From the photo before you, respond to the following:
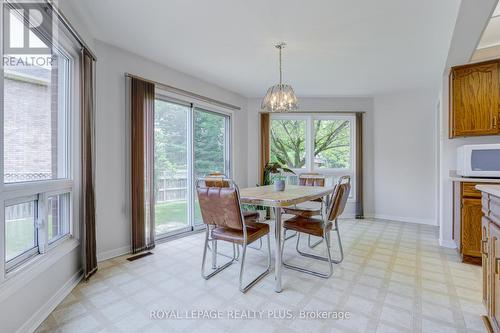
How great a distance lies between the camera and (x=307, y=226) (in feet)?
8.34

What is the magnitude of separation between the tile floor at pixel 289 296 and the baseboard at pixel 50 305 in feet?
0.15

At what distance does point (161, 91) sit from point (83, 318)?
2.63 m

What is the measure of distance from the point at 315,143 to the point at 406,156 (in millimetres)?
1624

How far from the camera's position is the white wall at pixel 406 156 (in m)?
4.54

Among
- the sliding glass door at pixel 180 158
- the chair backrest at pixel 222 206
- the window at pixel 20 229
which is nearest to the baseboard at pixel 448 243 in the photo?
the chair backrest at pixel 222 206

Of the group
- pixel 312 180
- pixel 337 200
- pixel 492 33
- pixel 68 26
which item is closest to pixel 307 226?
pixel 337 200

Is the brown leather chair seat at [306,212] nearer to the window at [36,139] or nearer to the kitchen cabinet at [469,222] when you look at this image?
the kitchen cabinet at [469,222]

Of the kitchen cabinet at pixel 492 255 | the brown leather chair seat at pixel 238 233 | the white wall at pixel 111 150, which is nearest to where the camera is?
the kitchen cabinet at pixel 492 255

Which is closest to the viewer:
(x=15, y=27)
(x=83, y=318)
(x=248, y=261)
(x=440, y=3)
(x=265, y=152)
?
(x=15, y=27)

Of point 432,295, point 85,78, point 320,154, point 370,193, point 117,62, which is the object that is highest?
point 117,62

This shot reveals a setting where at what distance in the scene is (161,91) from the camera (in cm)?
344

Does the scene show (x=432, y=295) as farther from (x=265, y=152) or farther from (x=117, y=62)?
(x=117, y=62)

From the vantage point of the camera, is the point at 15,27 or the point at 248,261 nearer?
the point at 15,27

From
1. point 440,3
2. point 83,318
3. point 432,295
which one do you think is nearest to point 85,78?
point 83,318
